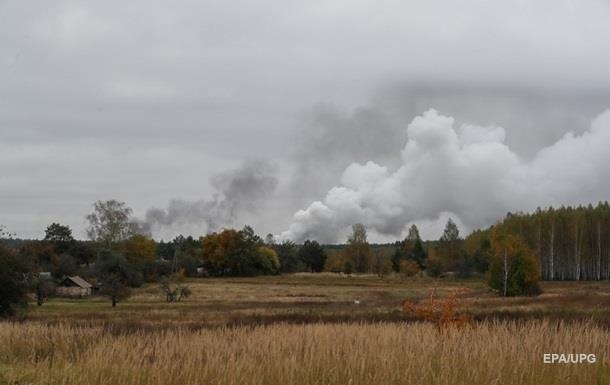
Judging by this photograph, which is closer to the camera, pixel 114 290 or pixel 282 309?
pixel 282 309

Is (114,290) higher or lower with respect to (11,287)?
lower

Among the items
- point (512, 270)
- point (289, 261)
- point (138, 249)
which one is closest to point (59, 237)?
point (138, 249)

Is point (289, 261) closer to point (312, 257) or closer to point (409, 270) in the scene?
point (312, 257)

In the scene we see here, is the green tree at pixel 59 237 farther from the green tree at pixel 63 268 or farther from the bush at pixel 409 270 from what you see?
the bush at pixel 409 270

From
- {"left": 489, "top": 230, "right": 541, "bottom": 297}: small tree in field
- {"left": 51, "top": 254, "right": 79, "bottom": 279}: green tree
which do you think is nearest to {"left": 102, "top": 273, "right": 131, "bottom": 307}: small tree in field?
{"left": 51, "top": 254, "right": 79, "bottom": 279}: green tree

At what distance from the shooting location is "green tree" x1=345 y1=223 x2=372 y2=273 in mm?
167375

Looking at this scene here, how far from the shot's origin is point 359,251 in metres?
169

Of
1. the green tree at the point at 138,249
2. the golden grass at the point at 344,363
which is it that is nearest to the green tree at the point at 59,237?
the green tree at the point at 138,249

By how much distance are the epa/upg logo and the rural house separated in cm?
8309

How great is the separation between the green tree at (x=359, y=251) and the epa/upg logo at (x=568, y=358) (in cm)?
15472

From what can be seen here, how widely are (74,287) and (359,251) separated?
87.7m

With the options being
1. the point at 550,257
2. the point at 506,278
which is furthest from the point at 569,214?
the point at 506,278

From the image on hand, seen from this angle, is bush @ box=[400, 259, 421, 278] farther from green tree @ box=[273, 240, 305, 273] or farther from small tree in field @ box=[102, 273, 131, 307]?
small tree in field @ box=[102, 273, 131, 307]

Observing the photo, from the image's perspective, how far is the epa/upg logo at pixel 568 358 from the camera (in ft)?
30.6
